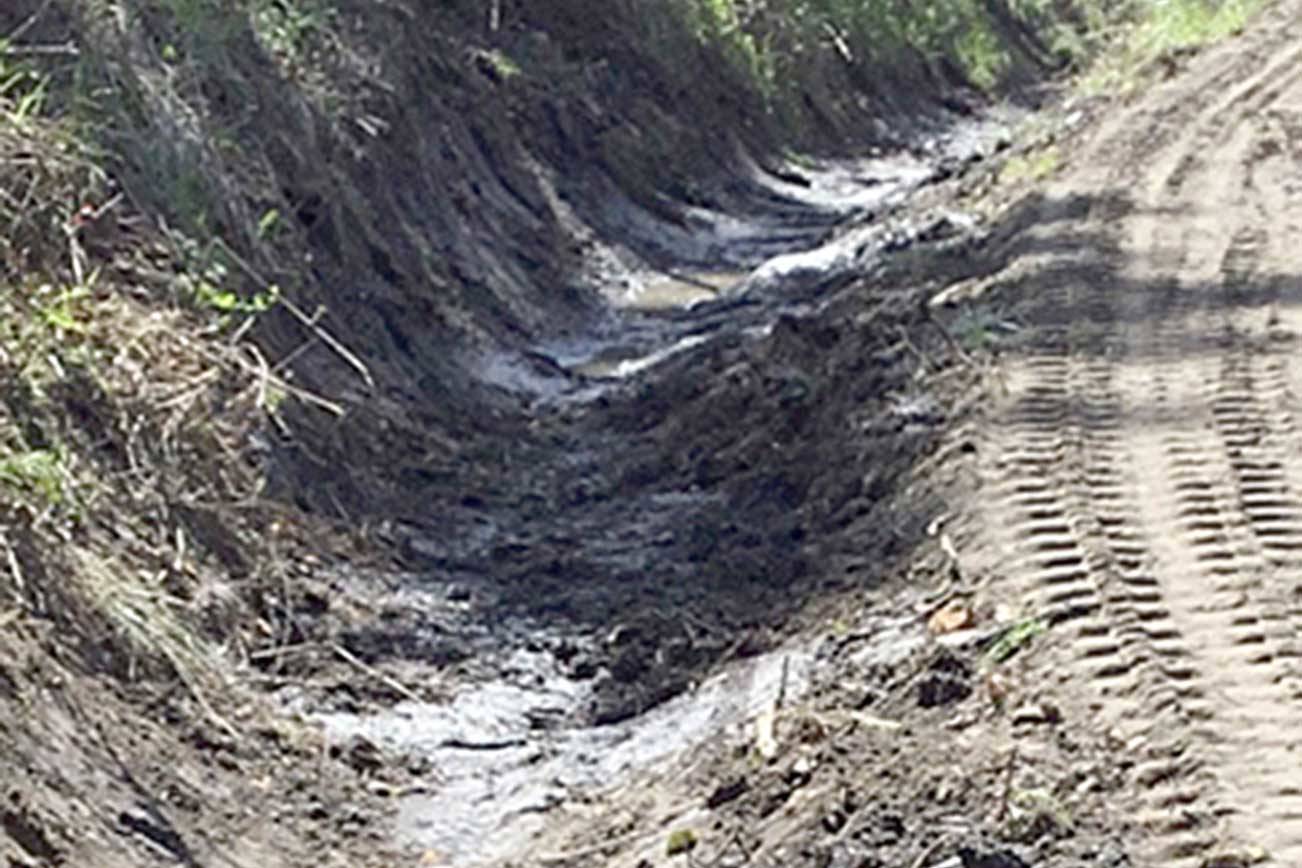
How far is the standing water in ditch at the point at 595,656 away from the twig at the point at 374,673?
6 cm

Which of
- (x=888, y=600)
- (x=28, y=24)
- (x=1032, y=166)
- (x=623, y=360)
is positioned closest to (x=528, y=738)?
(x=888, y=600)

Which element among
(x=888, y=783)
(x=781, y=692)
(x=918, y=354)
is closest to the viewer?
(x=888, y=783)

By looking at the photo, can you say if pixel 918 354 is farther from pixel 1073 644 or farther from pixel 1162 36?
pixel 1162 36

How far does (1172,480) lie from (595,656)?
1.84 m

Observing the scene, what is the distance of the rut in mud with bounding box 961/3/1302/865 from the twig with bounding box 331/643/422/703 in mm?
1744

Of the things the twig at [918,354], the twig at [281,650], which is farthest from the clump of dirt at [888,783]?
the twig at [918,354]

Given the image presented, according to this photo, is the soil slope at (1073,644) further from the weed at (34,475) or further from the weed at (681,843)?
the weed at (34,475)

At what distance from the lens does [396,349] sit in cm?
1178

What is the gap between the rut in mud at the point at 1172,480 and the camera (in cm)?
588

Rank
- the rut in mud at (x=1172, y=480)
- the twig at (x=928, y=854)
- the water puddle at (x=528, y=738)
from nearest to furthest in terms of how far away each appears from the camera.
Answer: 1. the twig at (x=928, y=854)
2. the rut in mud at (x=1172, y=480)
3. the water puddle at (x=528, y=738)

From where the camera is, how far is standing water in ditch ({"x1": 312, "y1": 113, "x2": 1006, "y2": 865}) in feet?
24.7

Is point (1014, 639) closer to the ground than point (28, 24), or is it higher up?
closer to the ground

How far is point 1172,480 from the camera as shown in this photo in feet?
26.9

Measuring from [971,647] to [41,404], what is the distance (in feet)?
9.13
